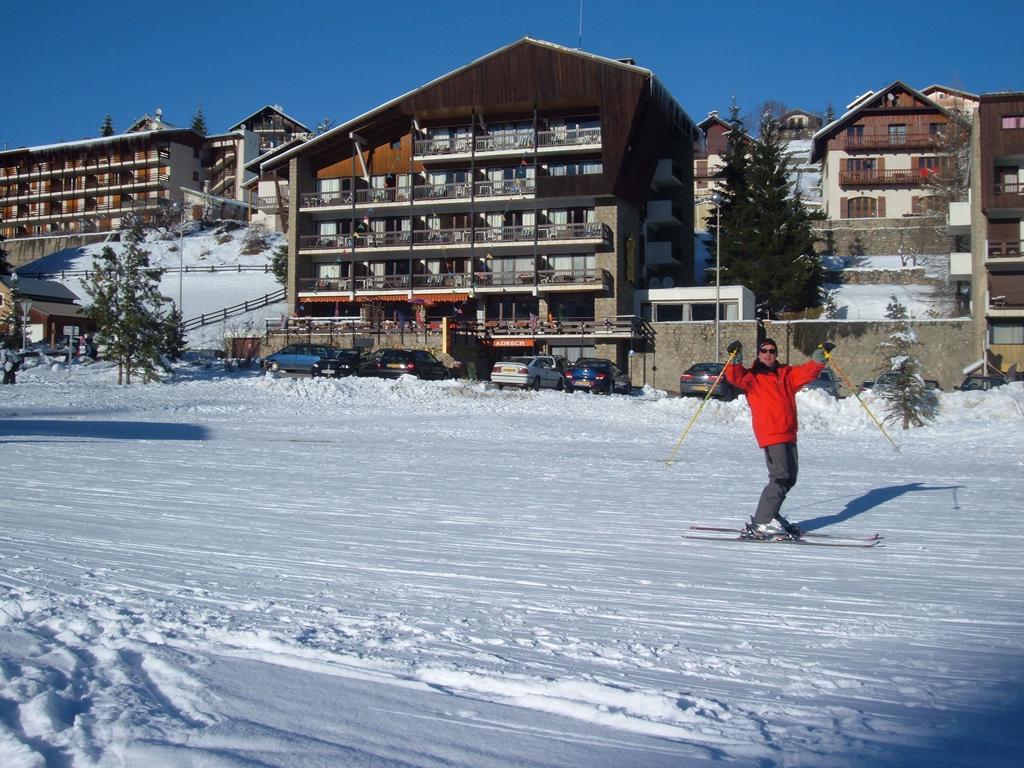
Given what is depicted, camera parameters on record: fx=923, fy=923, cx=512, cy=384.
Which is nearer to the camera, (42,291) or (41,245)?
(42,291)

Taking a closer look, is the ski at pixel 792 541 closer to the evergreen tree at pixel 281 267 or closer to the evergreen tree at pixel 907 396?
the evergreen tree at pixel 907 396

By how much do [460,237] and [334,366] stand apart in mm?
18239

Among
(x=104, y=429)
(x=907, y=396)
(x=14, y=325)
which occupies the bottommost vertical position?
(x=104, y=429)

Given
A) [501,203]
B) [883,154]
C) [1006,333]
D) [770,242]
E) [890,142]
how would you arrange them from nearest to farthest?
[1006,333] < [501,203] < [770,242] < [890,142] < [883,154]

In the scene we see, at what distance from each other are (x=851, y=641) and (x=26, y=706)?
4224 mm

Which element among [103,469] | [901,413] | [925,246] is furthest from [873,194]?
[103,469]

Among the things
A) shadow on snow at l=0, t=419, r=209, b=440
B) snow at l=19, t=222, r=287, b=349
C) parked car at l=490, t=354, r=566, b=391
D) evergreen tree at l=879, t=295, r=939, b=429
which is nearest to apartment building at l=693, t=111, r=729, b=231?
snow at l=19, t=222, r=287, b=349

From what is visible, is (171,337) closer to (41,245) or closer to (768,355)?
(768,355)

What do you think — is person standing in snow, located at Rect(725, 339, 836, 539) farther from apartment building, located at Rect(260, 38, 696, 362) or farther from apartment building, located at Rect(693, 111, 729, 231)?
apartment building, located at Rect(693, 111, 729, 231)

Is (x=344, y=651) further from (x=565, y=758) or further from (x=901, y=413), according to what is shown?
(x=901, y=413)

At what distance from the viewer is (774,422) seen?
29.7ft

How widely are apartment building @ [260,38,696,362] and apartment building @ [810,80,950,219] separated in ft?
70.3

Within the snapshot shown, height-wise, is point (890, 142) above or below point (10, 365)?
above

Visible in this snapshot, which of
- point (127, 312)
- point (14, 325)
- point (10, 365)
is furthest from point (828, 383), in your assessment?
point (14, 325)
